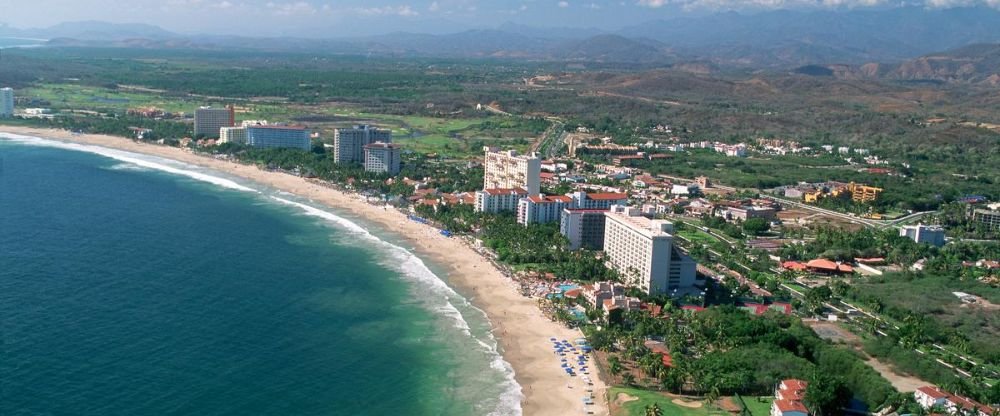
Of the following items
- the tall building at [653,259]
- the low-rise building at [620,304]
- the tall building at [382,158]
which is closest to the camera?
the low-rise building at [620,304]

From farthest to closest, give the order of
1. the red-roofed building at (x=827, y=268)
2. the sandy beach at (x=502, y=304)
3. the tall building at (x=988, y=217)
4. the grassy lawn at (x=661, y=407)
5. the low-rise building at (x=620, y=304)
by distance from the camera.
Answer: the tall building at (x=988, y=217) → the red-roofed building at (x=827, y=268) → the low-rise building at (x=620, y=304) → the sandy beach at (x=502, y=304) → the grassy lawn at (x=661, y=407)

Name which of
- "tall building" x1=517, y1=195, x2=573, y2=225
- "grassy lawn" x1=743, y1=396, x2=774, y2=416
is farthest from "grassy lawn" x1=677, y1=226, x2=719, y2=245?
"grassy lawn" x1=743, y1=396, x2=774, y2=416

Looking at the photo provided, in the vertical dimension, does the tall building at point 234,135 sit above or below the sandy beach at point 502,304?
above

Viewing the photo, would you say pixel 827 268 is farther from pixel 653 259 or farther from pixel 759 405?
pixel 759 405

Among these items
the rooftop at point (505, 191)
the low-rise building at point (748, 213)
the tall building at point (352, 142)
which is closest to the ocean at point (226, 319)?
the rooftop at point (505, 191)

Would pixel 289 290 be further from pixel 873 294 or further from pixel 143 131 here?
pixel 143 131

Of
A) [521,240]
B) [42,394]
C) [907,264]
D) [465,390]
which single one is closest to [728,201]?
[907,264]

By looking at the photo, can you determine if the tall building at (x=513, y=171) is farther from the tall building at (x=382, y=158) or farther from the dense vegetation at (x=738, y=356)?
the dense vegetation at (x=738, y=356)
